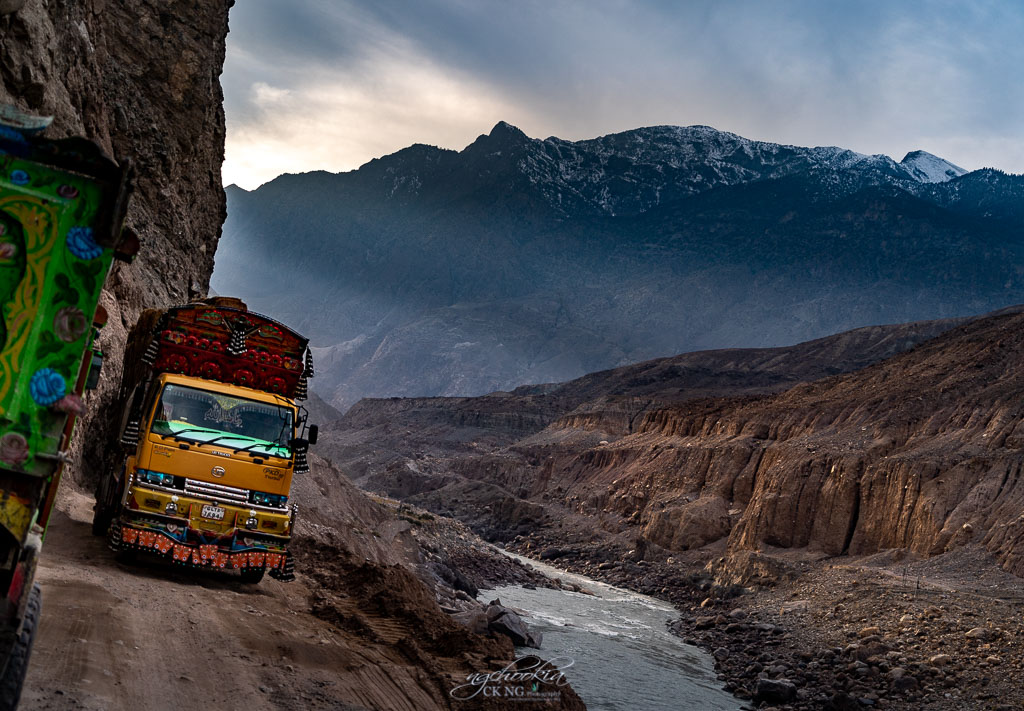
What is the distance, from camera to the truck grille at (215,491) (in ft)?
35.1

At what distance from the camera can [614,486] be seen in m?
53.7

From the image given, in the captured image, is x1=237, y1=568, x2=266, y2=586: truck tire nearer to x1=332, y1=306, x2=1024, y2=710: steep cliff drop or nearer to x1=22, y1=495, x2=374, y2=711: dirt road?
x1=22, y1=495, x2=374, y2=711: dirt road

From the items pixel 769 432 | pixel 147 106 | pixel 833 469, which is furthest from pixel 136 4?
pixel 769 432

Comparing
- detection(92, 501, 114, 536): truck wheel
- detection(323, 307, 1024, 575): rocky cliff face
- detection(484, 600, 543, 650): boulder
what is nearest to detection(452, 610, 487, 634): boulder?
detection(484, 600, 543, 650): boulder

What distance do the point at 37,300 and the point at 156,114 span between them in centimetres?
2729

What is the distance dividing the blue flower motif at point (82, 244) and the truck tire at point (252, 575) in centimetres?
715

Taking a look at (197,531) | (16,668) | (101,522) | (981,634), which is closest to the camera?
(16,668)

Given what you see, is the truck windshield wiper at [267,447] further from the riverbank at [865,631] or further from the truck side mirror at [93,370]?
the riverbank at [865,631]

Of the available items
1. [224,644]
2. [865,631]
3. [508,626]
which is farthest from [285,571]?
[865,631]

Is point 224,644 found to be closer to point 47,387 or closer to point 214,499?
point 214,499

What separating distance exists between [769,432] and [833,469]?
1272 cm

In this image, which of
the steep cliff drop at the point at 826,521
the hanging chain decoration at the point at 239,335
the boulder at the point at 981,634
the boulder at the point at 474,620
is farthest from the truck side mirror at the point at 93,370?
the boulder at the point at 981,634

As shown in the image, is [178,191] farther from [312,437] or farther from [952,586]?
[952,586]

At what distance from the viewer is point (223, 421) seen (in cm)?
1139
